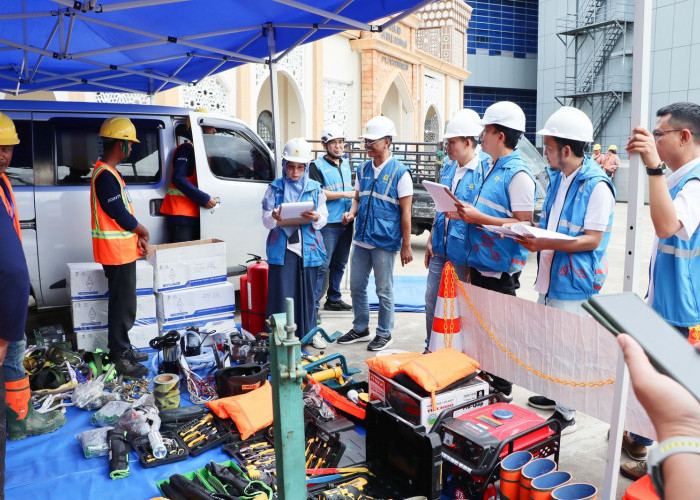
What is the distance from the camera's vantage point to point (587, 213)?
10.8 feet

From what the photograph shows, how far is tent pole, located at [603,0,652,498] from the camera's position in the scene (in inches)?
91.4

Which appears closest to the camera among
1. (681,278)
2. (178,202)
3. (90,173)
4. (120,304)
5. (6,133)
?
(681,278)

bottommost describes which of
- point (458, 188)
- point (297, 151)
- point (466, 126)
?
point (458, 188)

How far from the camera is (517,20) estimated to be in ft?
120

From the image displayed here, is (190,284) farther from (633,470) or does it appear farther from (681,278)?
(681,278)

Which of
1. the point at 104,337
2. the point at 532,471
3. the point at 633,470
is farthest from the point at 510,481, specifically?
the point at 104,337

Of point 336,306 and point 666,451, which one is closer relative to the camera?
point 666,451

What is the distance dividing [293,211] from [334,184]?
56.9 inches

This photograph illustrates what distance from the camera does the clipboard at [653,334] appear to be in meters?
1.08

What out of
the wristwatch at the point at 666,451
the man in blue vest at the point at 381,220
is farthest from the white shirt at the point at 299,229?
the wristwatch at the point at 666,451

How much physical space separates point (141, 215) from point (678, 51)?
2527cm

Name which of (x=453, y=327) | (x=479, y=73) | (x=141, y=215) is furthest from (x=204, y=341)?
(x=479, y=73)

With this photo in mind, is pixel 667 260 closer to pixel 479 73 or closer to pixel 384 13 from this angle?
pixel 384 13

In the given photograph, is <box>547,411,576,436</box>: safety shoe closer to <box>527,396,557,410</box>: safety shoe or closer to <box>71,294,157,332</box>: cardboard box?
<box>527,396,557,410</box>: safety shoe
